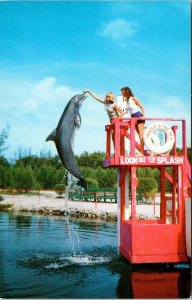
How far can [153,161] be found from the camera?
892cm

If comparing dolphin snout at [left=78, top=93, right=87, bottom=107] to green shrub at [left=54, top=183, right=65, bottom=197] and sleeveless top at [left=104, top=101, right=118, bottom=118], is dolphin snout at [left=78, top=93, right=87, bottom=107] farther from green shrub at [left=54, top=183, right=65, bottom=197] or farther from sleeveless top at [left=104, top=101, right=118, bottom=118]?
green shrub at [left=54, top=183, right=65, bottom=197]

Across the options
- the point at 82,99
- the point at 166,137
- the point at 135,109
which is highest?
the point at 82,99

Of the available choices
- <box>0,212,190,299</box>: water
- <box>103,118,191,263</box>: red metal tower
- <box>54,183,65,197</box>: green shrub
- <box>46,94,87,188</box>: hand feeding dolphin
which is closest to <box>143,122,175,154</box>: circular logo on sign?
<box>103,118,191,263</box>: red metal tower

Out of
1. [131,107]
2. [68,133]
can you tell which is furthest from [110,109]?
[68,133]

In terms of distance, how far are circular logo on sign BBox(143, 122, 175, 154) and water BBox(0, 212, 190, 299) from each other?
2.40 meters

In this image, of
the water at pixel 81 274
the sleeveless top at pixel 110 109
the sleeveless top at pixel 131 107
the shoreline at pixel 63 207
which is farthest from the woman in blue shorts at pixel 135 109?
the shoreline at pixel 63 207

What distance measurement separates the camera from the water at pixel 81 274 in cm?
789

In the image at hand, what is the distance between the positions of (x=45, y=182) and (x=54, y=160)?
5151 millimetres

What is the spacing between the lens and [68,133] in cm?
909

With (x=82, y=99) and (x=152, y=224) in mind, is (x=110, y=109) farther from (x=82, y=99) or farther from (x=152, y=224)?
(x=152, y=224)

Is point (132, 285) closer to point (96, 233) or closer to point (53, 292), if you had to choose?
point (53, 292)

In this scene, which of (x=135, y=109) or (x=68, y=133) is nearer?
(x=68, y=133)

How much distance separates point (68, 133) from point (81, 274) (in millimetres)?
2832

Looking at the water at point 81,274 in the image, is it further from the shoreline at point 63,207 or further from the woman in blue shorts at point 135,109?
the shoreline at point 63,207
